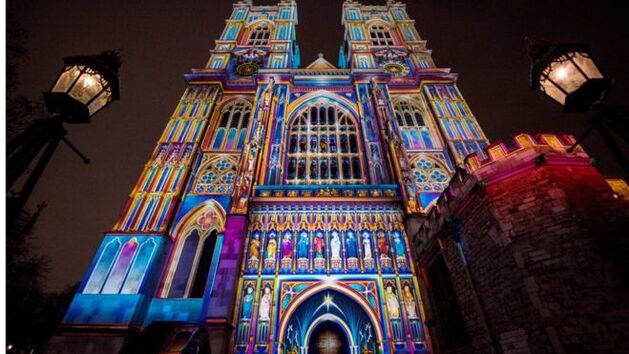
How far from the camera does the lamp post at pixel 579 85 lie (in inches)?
145

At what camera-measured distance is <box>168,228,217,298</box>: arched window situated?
10484mm

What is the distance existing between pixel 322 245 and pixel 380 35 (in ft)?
68.7

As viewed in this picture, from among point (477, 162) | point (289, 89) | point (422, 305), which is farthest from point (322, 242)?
point (289, 89)

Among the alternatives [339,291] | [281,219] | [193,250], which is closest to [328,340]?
[339,291]

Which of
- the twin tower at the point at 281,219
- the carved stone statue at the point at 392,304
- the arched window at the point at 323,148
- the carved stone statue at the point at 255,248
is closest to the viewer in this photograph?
the twin tower at the point at 281,219

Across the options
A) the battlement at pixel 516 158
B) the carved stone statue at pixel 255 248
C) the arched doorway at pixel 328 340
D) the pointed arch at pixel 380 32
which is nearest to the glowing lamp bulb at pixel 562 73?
the battlement at pixel 516 158

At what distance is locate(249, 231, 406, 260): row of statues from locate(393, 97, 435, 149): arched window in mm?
6716

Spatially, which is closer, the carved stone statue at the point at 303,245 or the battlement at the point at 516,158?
the battlement at the point at 516,158

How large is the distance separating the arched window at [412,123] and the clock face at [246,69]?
1054cm

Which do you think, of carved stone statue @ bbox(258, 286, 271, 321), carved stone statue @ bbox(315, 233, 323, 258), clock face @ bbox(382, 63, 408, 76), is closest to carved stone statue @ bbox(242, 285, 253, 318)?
carved stone statue @ bbox(258, 286, 271, 321)

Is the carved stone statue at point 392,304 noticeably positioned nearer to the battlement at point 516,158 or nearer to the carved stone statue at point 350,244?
the carved stone statue at point 350,244

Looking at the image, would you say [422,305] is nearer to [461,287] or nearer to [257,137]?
[461,287]

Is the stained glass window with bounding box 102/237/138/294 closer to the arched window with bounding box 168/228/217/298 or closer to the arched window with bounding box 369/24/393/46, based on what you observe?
the arched window with bounding box 168/228/217/298

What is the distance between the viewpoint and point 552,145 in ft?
21.5
